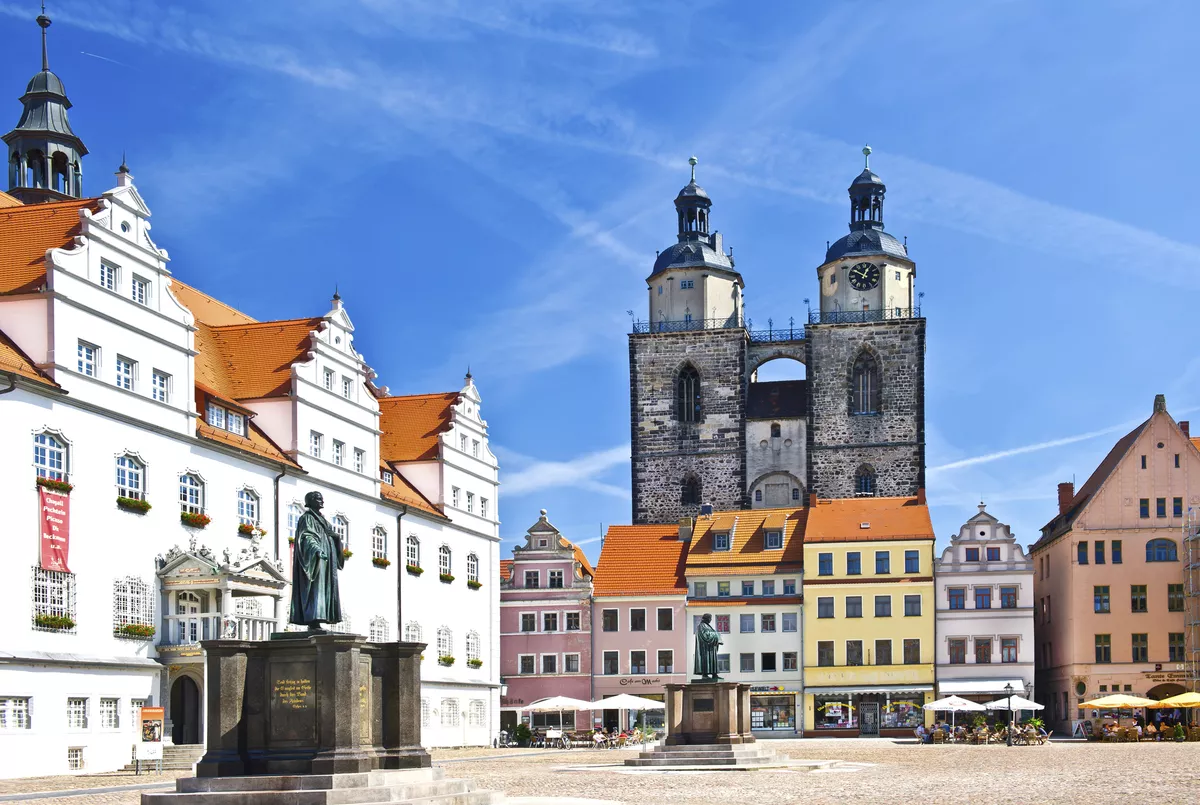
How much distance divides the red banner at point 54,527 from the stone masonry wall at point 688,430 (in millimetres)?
60008

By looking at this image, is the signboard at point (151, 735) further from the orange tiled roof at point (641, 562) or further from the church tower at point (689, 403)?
the church tower at point (689, 403)

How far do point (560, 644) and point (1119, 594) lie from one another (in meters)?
24.8

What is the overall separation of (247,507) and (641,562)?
33.3 meters

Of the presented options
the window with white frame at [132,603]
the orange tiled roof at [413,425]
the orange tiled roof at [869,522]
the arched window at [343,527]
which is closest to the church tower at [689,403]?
the orange tiled roof at [869,522]

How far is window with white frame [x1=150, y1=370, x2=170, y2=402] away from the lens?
4378cm

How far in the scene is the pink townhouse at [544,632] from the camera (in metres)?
76.1

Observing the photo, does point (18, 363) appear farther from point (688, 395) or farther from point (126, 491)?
point (688, 395)

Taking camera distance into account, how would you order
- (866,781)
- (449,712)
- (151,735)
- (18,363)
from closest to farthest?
(866,781) < (18,363) < (151,735) < (449,712)

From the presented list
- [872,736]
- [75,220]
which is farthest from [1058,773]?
[872,736]

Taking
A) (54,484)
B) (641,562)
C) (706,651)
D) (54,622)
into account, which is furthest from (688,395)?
(54,622)

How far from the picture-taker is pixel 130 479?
4225 cm

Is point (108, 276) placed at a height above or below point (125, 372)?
above

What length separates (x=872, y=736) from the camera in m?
73.5

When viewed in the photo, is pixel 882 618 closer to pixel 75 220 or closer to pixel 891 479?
pixel 891 479
